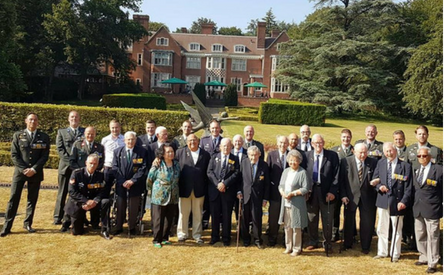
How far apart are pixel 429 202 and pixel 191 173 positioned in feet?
11.5

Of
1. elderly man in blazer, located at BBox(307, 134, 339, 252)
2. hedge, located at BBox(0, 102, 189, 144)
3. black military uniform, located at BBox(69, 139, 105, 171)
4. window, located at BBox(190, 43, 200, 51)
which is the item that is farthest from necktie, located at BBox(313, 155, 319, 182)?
window, located at BBox(190, 43, 200, 51)

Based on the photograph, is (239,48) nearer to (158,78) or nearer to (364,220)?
(158,78)

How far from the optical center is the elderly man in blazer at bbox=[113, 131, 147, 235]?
6219 mm

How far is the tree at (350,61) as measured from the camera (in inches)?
1249

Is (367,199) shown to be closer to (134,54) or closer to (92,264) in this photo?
(92,264)

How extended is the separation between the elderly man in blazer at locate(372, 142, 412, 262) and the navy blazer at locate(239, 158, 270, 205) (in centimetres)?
166

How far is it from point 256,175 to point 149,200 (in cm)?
187

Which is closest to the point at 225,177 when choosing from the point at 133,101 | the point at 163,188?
the point at 163,188

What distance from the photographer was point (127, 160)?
6242mm

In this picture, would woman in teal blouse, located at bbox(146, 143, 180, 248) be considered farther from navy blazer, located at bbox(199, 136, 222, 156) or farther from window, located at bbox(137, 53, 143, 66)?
window, located at bbox(137, 53, 143, 66)

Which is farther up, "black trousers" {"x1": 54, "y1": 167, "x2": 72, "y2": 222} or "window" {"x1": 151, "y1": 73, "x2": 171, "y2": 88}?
"window" {"x1": 151, "y1": 73, "x2": 171, "y2": 88}

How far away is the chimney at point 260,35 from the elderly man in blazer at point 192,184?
4367cm

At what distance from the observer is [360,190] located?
235 inches

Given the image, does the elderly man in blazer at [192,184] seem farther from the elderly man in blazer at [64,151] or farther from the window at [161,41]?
the window at [161,41]
